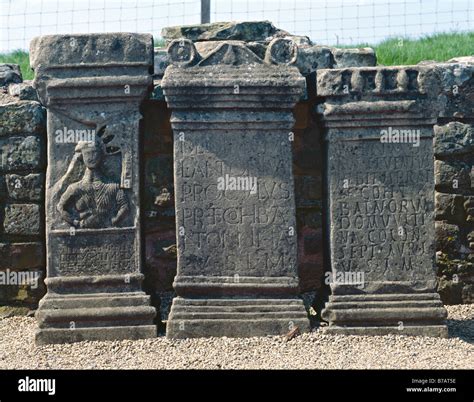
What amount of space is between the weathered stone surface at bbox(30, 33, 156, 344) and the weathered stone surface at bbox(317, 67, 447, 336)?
119cm

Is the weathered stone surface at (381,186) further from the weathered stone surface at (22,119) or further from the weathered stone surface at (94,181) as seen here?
the weathered stone surface at (22,119)

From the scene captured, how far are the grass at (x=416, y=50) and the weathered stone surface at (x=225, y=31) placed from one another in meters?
2.32

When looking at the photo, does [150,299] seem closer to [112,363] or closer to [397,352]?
[112,363]

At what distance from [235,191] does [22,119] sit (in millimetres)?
1656

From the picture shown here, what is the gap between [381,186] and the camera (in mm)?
5195

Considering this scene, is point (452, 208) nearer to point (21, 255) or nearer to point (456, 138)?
point (456, 138)

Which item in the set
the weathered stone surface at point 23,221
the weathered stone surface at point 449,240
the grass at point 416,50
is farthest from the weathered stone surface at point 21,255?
the weathered stone surface at point 449,240

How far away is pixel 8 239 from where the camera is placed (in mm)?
5832

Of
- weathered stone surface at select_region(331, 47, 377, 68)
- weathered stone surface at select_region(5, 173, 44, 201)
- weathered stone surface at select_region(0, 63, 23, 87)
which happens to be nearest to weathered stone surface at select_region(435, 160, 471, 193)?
weathered stone surface at select_region(331, 47, 377, 68)

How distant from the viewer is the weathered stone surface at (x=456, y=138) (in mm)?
6082

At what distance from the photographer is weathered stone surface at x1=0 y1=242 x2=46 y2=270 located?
5.79 meters

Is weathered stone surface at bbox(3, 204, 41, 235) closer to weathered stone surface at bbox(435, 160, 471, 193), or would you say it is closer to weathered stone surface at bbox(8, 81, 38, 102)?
weathered stone surface at bbox(8, 81, 38, 102)

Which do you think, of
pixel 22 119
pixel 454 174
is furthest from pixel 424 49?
pixel 22 119
